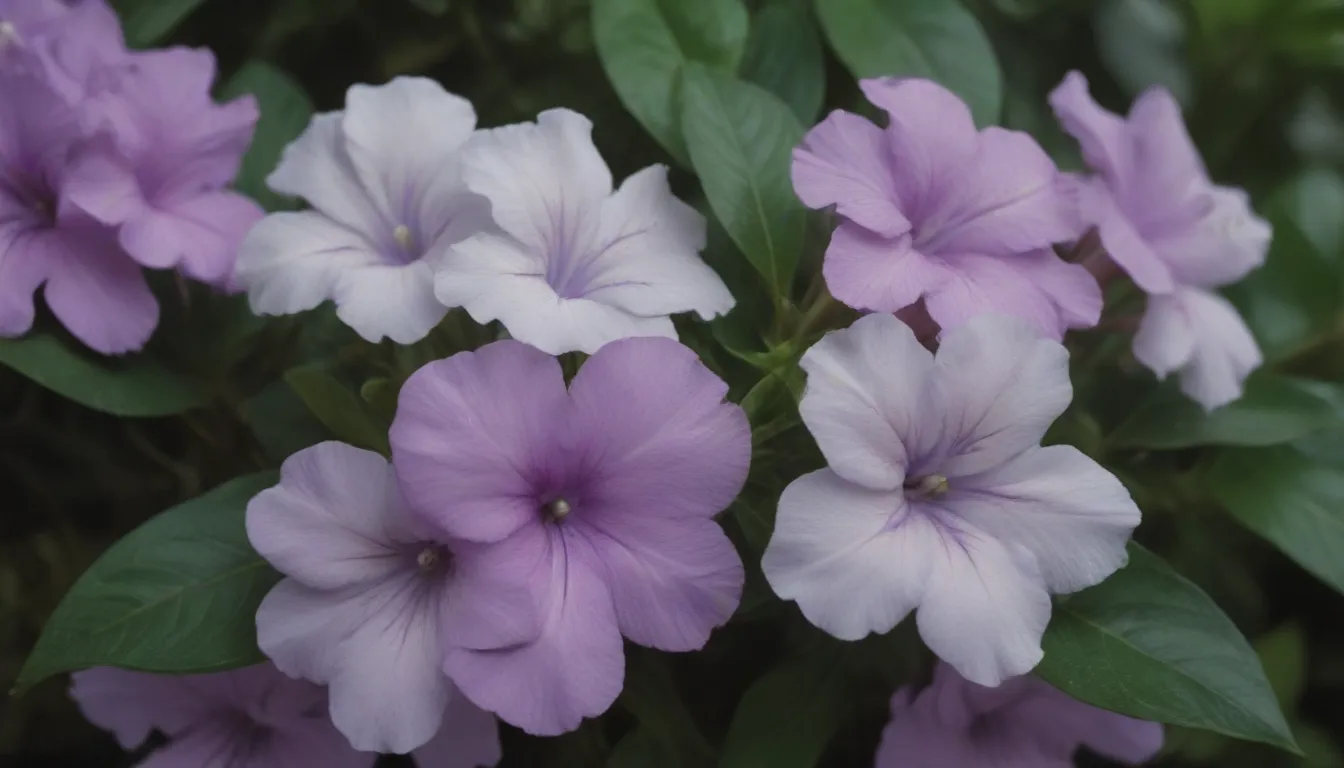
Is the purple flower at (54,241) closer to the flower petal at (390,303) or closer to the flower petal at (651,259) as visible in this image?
the flower petal at (390,303)

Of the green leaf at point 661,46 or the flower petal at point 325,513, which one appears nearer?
the flower petal at point 325,513

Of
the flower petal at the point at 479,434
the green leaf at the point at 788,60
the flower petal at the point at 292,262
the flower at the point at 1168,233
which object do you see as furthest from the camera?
the green leaf at the point at 788,60

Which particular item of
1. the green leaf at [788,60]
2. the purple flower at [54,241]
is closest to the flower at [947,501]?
the green leaf at [788,60]

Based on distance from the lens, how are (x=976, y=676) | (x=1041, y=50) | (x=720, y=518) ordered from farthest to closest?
(x=1041, y=50), (x=720, y=518), (x=976, y=676)

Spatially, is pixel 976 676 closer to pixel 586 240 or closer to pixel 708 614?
pixel 708 614

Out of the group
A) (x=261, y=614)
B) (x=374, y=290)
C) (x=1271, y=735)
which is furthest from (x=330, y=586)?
(x=1271, y=735)

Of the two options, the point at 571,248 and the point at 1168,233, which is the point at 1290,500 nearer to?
the point at 1168,233

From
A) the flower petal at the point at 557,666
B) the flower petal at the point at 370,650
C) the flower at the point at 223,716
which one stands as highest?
the flower petal at the point at 557,666
